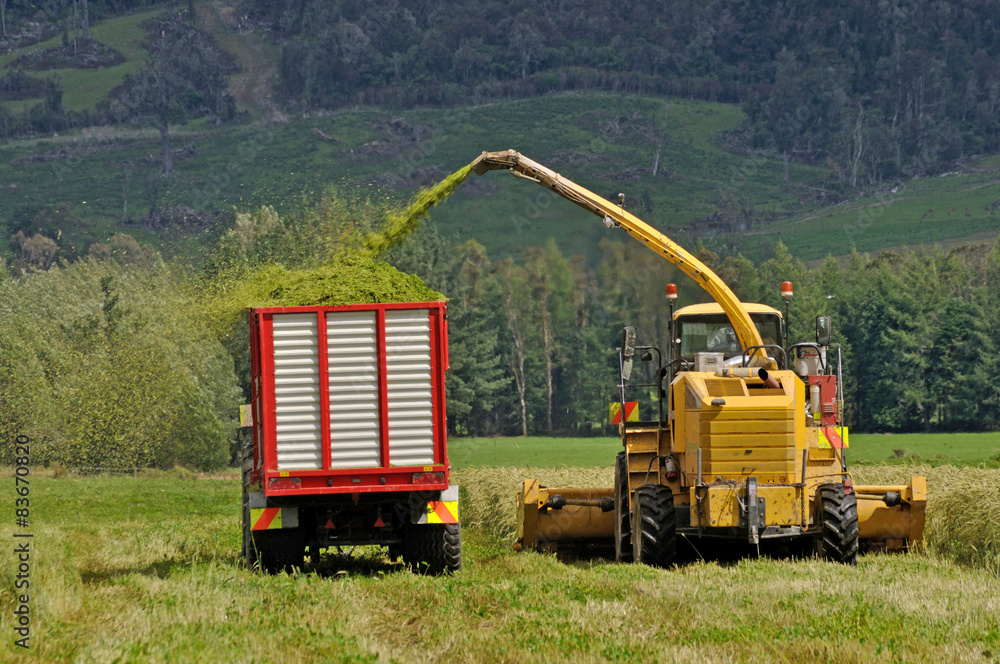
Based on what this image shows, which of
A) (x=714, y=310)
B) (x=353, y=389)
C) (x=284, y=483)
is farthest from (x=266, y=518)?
(x=714, y=310)

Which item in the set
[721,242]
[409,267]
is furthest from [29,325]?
[721,242]

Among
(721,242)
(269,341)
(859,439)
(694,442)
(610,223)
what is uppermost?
(721,242)

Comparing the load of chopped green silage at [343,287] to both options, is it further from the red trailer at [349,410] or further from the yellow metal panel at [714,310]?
the yellow metal panel at [714,310]

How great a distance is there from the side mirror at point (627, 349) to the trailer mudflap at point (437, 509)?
3.42 m

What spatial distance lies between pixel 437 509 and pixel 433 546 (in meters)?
0.59

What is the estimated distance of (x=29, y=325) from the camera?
58.2 metres

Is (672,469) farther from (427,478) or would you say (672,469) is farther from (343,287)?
(343,287)

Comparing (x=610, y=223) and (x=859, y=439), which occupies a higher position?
(x=610, y=223)

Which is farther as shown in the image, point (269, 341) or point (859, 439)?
point (859, 439)

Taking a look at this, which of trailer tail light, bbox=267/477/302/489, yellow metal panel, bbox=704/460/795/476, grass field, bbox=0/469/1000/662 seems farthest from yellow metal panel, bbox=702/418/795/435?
trailer tail light, bbox=267/477/302/489

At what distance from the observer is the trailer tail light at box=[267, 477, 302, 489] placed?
1384 cm

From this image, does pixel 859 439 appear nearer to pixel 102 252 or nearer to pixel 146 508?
pixel 146 508

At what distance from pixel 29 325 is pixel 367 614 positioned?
169ft

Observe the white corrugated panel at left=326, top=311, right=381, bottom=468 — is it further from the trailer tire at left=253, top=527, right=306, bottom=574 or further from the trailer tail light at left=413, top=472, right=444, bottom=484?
the trailer tire at left=253, top=527, right=306, bottom=574
